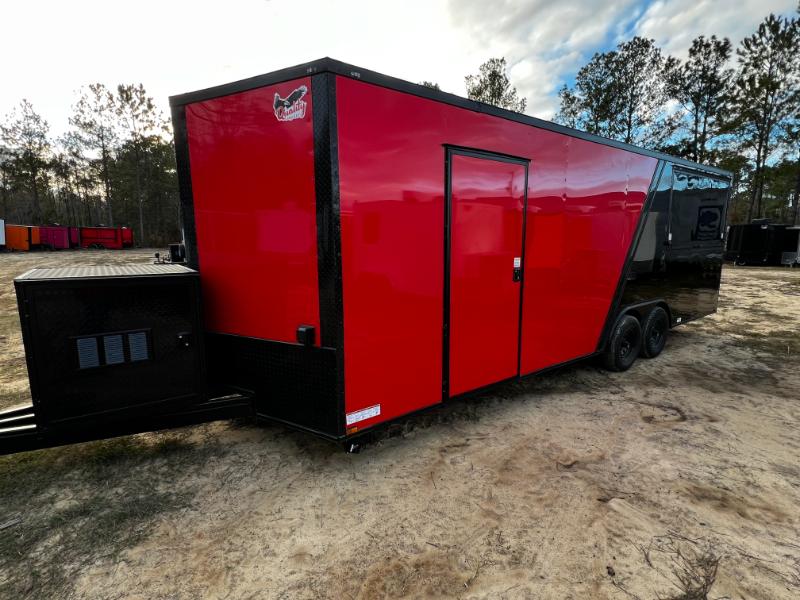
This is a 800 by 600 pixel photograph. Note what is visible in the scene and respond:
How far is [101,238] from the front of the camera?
32.7m

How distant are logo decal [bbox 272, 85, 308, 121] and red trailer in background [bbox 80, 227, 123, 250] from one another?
37.1m

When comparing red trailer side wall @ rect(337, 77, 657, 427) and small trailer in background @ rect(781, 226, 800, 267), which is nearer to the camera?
red trailer side wall @ rect(337, 77, 657, 427)

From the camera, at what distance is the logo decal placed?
265 cm

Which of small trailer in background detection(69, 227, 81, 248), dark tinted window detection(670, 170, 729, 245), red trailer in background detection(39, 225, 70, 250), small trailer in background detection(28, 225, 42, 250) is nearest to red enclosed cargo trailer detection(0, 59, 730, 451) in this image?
dark tinted window detection(670, 170, 729, 245)

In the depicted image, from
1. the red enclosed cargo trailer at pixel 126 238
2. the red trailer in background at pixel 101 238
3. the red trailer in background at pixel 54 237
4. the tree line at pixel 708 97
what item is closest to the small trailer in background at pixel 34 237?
the red trailer in background at pixel 54 237

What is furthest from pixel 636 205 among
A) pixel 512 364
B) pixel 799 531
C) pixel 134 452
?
pixel 134 452

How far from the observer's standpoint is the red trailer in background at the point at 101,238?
32.0 meters

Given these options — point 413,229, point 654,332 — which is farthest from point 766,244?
point 413,229

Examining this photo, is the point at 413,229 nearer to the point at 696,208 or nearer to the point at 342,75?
the point at 342,75

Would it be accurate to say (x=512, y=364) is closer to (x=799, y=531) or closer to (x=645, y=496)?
(x=645, y=496)

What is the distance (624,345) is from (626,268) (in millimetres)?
1172

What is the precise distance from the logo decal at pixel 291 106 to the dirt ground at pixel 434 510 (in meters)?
2.52

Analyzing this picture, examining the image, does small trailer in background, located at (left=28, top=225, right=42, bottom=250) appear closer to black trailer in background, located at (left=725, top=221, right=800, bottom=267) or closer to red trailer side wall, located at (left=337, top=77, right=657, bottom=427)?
red trailer side wall, located at (left=337, top=77, right=657, bottom=427)

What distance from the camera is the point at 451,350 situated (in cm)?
349
